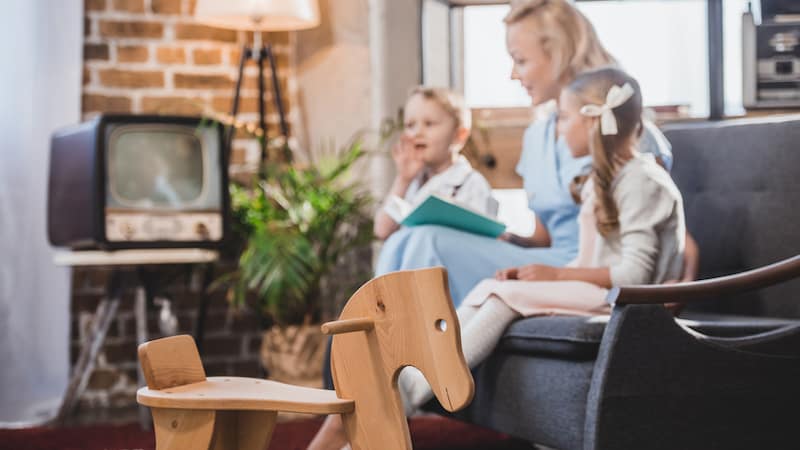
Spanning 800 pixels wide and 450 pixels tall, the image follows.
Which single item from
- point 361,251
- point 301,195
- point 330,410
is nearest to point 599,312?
point 330,410

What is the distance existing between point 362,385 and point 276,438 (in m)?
1.63

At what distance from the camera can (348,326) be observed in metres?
1.46

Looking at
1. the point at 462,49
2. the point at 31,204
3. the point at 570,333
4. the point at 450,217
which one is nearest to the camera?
the point at 570,333

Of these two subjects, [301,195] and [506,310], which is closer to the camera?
[506,310]

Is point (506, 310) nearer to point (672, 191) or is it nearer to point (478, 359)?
point (478, 359)

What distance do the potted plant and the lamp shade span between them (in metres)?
0.48

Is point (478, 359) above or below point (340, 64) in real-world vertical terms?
below

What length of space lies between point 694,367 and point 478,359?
0.44m

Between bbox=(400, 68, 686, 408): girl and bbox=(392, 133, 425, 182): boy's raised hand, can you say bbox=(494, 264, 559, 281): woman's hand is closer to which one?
bbox=(400, 68, 686, 408): girl

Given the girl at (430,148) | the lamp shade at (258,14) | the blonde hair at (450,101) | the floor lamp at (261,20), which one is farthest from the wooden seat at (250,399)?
the lamp shade at (258,14)

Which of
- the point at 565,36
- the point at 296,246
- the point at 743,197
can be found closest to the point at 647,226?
the point at 743,197

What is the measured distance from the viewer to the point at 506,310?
2.21m

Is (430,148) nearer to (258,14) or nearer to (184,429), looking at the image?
(258,14)

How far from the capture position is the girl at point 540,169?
8.39 ft
